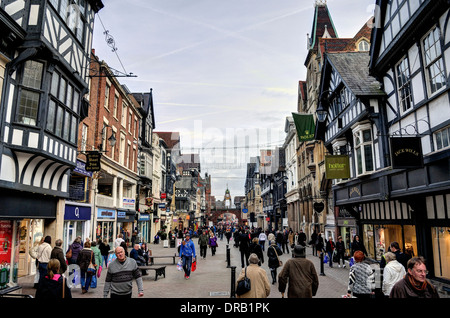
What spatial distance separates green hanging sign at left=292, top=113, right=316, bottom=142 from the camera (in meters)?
22.8

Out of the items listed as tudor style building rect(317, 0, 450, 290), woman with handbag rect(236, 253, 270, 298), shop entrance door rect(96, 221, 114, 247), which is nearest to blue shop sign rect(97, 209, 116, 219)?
shop entrance door rect(96, 221, 114, 247)

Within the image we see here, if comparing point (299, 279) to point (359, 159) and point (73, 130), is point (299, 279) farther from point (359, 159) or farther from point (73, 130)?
point (73, 130)

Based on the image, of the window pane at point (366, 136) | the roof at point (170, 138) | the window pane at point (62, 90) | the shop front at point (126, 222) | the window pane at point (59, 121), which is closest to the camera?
the window pane at point (59, 121)

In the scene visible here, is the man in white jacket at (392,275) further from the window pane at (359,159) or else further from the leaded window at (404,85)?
the window pane at (359,159)

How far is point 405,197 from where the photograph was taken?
39.7ft

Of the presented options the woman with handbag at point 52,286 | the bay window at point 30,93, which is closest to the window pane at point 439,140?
the woman with handbag at point 52,286

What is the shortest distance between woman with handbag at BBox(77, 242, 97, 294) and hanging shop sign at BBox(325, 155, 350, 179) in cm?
1115

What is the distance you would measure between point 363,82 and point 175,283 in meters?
12.1

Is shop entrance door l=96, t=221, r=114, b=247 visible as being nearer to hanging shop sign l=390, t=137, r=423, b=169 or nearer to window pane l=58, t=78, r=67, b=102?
window pane l=58, t=78, r=67, b=102

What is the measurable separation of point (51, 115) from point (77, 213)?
25.7 feet

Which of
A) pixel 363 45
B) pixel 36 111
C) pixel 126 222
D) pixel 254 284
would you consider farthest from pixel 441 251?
pixel 126 222

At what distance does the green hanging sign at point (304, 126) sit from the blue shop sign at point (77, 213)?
573 inches

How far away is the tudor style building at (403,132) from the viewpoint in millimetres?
10023
